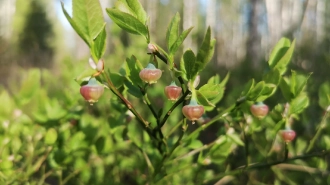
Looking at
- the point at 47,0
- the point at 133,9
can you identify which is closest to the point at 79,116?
the point at 133,9

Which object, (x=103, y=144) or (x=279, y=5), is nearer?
(x=103, y=144)

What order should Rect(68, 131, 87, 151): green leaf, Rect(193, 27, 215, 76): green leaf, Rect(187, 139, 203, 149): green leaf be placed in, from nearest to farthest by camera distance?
1. Rect(193, 27, 215, 76): green leaf
2. Rect(187, 139, 203, 149): green leaf
3. Rect(68, 131, 87, 151): green leaf

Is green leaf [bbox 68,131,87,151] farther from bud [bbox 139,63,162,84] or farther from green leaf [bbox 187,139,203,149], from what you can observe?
bud [bbox 139,63,162,84]

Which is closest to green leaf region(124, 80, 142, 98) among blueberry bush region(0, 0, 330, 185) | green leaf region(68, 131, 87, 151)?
blueberry bush region(0, 0, 330, 185)

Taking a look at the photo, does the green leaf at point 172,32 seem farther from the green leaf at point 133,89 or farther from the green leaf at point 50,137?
the green leaf at point 50,137

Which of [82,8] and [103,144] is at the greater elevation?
[82,8]

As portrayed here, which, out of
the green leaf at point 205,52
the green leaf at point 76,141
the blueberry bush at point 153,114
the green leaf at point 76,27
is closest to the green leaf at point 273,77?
the blueberry bush at point 153,114

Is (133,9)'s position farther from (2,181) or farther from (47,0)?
(47,0)
